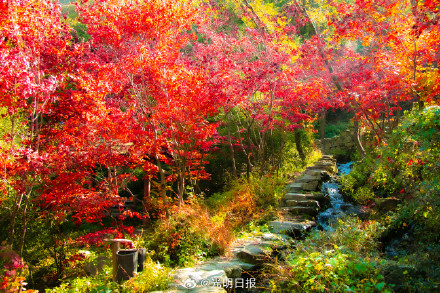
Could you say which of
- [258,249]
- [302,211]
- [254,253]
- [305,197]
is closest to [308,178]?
[305,197]

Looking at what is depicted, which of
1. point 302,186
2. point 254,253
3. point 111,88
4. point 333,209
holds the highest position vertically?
point 111,88

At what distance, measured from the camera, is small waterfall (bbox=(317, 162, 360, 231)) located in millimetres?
6722

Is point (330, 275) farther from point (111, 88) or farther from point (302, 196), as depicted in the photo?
point (111, 88)

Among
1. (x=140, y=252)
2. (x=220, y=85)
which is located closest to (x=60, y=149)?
(x=140, y=252)

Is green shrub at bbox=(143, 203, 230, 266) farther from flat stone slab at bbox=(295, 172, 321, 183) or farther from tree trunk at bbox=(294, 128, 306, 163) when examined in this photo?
tree trunk at bbox=(294, 128, 306, 163)

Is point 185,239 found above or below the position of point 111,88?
below

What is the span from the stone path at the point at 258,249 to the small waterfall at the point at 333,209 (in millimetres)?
206

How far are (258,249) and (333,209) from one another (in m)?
3.29

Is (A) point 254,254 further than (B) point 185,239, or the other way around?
(B) point 185,239

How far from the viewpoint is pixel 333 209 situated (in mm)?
7438

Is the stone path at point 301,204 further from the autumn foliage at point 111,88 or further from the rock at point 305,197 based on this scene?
the autumn foliage at point 111,88

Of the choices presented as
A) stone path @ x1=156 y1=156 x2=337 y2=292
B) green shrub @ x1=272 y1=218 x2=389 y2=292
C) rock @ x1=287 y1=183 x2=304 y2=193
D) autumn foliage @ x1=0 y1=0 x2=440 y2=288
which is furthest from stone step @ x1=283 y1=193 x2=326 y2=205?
green shrub @ x1=272 y1=218 x2=389 y2=292

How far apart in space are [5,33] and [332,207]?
7544mm

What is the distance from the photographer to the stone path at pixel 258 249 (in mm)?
3959
